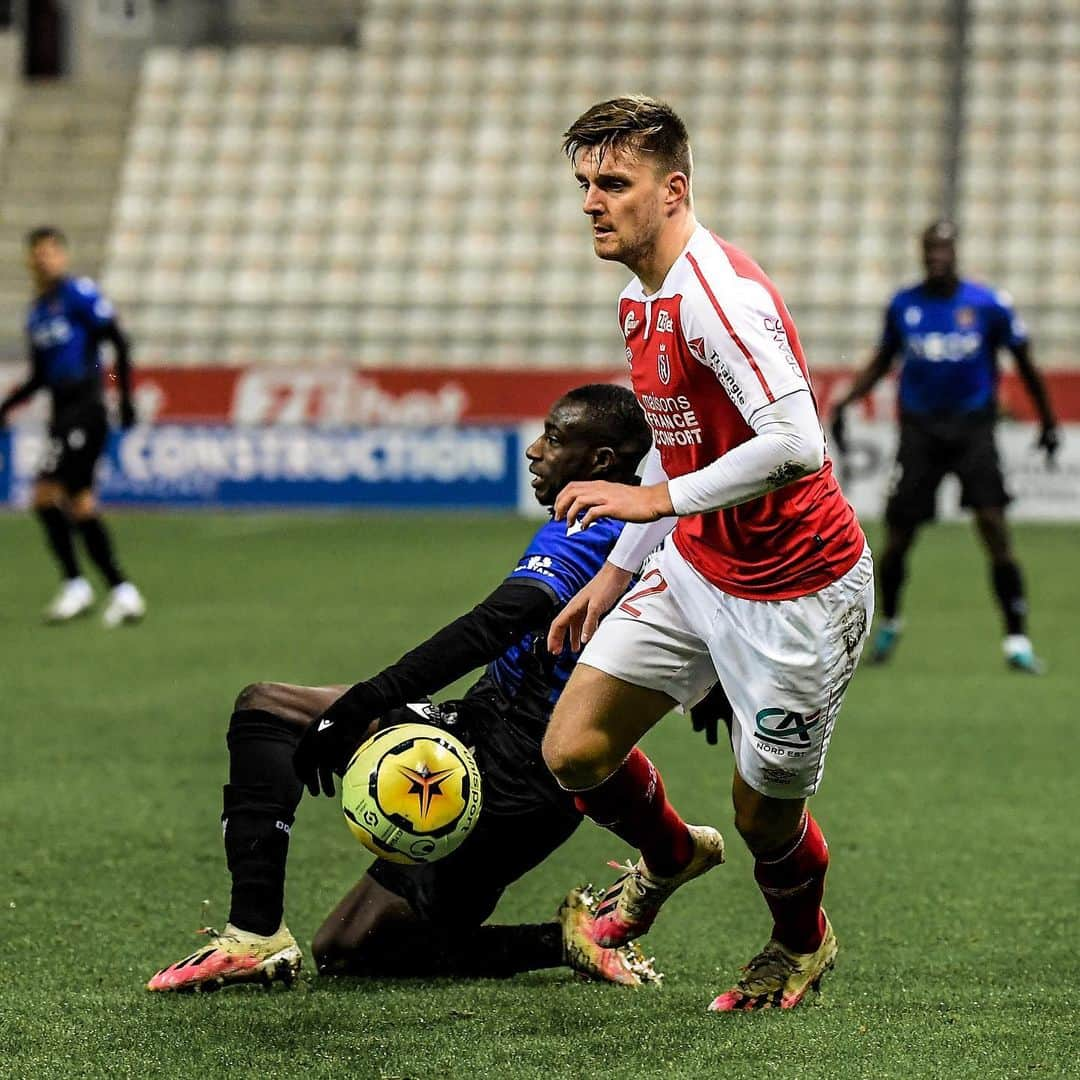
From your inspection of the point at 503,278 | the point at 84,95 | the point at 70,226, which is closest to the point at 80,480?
the point at 503,278

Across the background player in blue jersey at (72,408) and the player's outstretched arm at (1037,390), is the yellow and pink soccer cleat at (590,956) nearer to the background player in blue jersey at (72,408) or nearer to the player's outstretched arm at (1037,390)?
the player's outstretched arm at (1037,390)

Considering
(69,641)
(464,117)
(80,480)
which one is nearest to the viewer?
(69,641)

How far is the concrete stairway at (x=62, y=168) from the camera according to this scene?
24.6 metres

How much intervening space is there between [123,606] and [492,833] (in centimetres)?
741

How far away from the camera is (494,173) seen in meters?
24.3

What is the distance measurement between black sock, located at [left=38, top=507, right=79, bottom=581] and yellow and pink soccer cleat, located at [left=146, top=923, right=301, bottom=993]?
→ 25.8ft

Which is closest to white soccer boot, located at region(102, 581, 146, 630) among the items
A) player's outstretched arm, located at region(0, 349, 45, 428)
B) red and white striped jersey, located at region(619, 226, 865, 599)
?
player's outstretched arm, located at region(0, 349, 45, 428)

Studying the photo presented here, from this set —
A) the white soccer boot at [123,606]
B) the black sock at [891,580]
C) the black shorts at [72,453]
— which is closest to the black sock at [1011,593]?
the black sock at [891,580]

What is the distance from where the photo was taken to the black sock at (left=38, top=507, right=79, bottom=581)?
11898 mm

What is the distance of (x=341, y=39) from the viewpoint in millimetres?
26406

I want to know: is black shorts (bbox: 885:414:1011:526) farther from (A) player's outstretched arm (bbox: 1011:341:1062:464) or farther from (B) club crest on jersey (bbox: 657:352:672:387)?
(B) club crest on jersey (bbox: 657:352:672:387)

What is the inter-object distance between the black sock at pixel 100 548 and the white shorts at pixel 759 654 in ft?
25.8

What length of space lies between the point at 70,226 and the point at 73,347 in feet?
44.7

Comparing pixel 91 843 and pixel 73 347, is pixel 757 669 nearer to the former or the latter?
pixel 91 843
